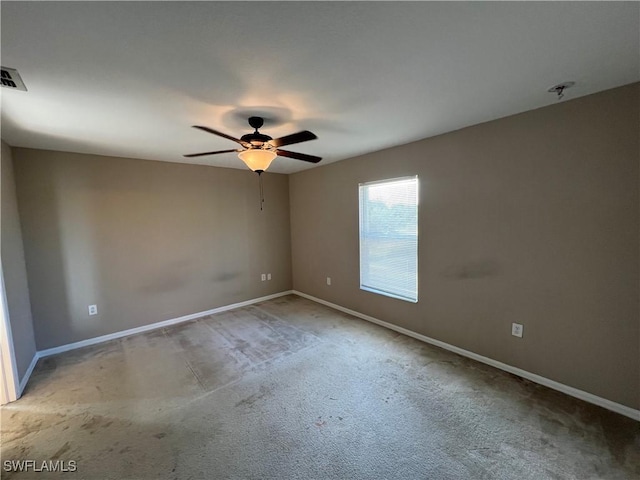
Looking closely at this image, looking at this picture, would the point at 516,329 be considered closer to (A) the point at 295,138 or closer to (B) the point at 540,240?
(B) the point at 540,240

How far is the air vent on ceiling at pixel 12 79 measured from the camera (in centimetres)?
143

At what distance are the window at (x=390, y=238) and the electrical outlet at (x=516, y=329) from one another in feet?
3.20

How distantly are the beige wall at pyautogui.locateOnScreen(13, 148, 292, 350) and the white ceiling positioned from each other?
80 centimetres

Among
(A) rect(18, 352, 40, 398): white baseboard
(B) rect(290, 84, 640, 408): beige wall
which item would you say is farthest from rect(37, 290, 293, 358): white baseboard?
(B) rect(290, 84, 640, 408): beige wall

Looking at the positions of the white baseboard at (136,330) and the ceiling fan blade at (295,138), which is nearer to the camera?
the ceiling fan blade at (295,138)

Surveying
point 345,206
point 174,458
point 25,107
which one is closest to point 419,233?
point 345,206

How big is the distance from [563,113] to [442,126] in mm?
874

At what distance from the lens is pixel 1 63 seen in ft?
4.46

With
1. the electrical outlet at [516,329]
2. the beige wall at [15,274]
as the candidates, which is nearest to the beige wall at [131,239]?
the beige wall at [15,274]

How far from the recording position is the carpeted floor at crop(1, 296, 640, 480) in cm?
158

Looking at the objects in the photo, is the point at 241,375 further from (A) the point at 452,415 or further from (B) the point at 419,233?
(B) the point at 419,233

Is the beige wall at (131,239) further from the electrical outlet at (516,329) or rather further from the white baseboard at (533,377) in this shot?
the electrical outlet at (516,329)

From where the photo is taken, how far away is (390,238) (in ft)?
11.3

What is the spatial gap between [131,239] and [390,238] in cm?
341
